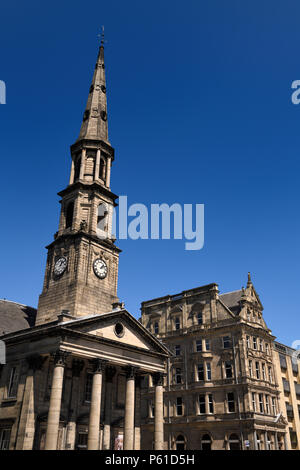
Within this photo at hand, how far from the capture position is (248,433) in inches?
1783

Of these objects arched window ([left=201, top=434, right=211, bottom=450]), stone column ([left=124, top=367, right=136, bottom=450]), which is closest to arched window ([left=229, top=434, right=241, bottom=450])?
arched window ([left=201, top=434, right=211, bottom=450])

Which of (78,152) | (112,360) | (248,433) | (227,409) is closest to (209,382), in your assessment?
(227,409)

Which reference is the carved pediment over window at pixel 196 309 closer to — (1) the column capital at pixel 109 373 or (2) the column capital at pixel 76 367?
(1) the column capital at pixel 109 373

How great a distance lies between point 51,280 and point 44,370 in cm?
1107

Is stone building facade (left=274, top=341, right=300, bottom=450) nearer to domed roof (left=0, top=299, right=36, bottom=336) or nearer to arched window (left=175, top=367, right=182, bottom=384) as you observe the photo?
arched window (left=175, top=367, right=182, bottom=384)

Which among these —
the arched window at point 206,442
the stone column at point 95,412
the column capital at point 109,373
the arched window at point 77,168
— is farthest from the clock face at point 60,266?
the arched window at point 206,442

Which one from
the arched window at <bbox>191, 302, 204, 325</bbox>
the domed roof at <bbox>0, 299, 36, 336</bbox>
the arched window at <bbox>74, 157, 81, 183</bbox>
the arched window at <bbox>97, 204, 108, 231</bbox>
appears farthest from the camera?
the arched window at <bbox>191, 302, 204, 325</bbox>

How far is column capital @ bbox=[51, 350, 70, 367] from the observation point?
1273 inches

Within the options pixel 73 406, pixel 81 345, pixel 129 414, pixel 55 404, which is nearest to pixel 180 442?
pixel 129 414

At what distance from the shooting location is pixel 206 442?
47.9 meters

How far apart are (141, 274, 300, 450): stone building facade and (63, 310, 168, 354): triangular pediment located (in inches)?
421

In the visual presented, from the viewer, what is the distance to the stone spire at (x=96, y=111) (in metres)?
52.2

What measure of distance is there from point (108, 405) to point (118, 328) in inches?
293

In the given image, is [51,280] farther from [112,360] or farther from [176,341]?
[176,341]
